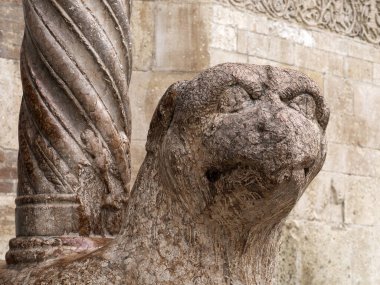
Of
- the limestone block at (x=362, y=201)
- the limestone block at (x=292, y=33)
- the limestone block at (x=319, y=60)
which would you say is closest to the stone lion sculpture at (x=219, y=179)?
the limestone block at (x=292, y=33)

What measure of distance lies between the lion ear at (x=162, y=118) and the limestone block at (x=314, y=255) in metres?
3.06

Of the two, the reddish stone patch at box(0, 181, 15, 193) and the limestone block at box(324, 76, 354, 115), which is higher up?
the limestone block at box(324, 76, 354, 115)

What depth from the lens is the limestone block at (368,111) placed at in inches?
236

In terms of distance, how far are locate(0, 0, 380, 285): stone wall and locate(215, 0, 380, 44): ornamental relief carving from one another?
0.03m

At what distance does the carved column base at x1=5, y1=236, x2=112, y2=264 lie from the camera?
106 inches

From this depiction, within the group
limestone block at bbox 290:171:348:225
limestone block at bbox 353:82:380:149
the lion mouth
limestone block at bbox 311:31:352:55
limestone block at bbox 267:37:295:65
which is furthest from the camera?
limestone block at bbox 353:82:380:149

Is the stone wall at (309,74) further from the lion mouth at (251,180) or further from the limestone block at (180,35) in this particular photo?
the lion mouth at (251,180)

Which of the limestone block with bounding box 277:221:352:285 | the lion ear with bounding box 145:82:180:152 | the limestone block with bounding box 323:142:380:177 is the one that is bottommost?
the limestone block with bounding box 277:221:352:285

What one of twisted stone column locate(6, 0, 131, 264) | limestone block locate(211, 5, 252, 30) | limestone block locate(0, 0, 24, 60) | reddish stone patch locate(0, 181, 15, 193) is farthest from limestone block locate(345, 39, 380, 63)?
twisted stone column locate(6, 0, 131, 264)

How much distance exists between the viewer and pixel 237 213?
2182 mm

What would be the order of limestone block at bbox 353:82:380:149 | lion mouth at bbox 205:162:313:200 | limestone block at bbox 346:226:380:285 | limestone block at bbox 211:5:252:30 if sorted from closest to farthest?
lion mouth at bbox 205:162:313:200
limestone block at bbox 211:5:252:30
limestone block at bbox 346:226:380:285
limestone block at bbox 353:82:380:149

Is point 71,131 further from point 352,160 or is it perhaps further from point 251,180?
point 352,160

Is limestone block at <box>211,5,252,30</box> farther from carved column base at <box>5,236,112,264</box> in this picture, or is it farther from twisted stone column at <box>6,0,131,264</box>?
carved column base at <box>5,236,112,264</box>

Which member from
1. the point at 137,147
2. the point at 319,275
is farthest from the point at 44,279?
the point at 319,275
